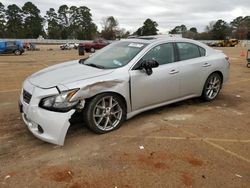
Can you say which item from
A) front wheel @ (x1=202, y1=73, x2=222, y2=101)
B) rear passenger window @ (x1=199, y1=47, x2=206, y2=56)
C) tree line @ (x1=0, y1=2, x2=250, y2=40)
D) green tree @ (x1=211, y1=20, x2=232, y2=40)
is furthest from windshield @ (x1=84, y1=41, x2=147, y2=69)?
green tree @ (x1=211, y1=20, x2=232, y2=40)

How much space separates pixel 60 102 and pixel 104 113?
0.79 meters

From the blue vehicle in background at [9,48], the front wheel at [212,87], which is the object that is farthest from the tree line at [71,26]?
the front wheel at [212,87]

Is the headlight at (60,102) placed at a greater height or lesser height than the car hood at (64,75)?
lesser

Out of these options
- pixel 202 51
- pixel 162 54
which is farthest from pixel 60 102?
pixel 202 51

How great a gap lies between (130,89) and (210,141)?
60.4 inches

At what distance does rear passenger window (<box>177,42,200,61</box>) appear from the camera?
5711 millimetres

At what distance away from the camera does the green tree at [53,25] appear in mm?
88438

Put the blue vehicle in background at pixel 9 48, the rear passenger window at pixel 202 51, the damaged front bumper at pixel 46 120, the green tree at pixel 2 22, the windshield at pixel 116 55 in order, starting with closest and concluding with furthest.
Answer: the damaged front bumper at pixel 46 120 < the windshield at pixel 116 55 < the rear passenger window at pixel 202 51 < the blue vehicle in background at pixel 9 48 < the green tree at pixel 2 22

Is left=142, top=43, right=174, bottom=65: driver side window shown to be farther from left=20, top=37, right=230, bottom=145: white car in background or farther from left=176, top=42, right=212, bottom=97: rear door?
left=176, top=42, right=212, bottom=97: rear door

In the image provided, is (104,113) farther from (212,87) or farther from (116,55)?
(212,87)

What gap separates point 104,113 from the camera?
4.51 metres

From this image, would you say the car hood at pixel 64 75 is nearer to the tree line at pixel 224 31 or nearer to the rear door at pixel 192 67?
the rear door at pixel 192 67

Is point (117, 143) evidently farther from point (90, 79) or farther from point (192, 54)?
point (192, 54)

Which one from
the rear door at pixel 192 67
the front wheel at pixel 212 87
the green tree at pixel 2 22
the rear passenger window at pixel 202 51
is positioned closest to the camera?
the rear door at pixel 192 67
